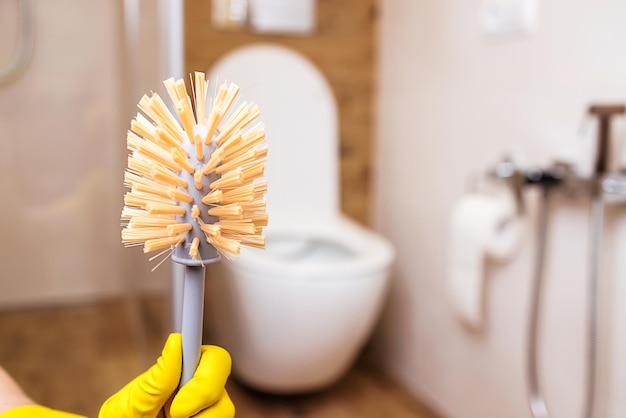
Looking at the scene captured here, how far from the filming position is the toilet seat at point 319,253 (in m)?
1.20

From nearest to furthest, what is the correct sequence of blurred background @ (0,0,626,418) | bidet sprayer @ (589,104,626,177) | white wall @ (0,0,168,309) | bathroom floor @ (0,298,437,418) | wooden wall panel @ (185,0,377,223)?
bidet sprayer @ (589,104,626,177) < blurred background @ (0,0,626,418) < bathroom floor @ (0,298,437,418) < wooden wall panel @ (185,0,377,223) < white wall @ (0,0,168,309)

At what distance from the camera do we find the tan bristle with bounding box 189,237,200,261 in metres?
0.35

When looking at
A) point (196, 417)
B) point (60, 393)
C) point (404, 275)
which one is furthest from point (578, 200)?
point (60, 393)

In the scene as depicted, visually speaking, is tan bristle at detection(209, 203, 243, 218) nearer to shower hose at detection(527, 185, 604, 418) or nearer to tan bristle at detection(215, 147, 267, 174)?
tan bristle at detection(215, 147, 267, 174)

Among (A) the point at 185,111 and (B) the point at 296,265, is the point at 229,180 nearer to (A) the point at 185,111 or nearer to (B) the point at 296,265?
(A) the point at 185,111

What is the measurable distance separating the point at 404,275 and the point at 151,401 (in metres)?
1.29

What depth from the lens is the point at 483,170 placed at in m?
1.29

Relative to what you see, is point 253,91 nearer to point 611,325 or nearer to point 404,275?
point 404,275

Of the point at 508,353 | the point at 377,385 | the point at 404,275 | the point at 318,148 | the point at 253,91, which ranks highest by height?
the point at 253,91

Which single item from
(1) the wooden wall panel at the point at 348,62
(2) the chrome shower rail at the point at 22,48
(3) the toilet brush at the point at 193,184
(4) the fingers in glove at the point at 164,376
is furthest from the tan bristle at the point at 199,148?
(2) the chrome shower rail at the point at 22,48

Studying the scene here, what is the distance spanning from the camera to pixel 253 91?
4.46 ft

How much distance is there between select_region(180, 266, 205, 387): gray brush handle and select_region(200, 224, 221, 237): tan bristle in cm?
3

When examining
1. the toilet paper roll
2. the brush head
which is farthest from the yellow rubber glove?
the toilet paper roll

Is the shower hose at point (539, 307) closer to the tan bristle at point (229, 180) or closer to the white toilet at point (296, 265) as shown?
the white toilet at point (296, 265)
